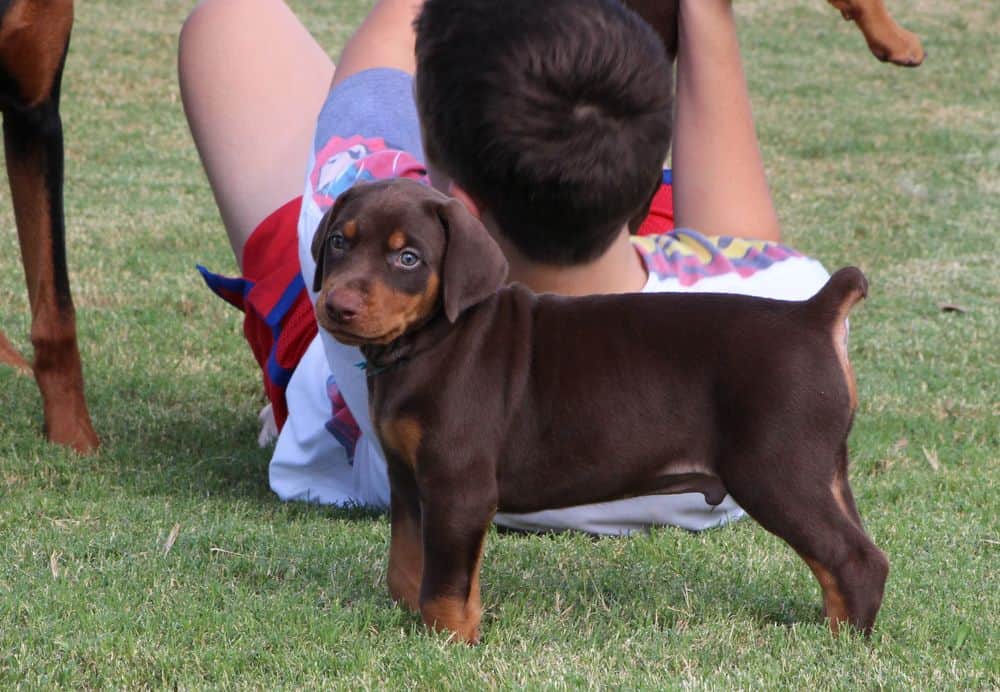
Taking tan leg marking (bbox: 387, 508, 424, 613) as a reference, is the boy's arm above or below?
above

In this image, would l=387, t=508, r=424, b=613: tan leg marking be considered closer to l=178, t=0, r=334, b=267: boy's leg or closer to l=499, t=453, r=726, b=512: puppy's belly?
l=499, t=453, r=726, b=512: puppy's belly

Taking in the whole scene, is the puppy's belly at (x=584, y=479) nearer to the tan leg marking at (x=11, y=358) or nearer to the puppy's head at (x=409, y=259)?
the puppy's head at (x=409, y=259)

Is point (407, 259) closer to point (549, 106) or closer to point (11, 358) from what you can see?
point (549, 106)

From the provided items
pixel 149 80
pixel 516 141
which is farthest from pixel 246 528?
pixel 149 80

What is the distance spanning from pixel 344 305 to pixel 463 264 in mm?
222

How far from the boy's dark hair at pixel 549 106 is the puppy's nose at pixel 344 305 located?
0.45 meters

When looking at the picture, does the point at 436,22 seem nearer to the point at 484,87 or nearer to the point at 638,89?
the point at 484,87

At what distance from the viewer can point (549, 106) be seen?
263 cm

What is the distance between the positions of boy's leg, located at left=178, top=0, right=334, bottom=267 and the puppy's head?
5.56 feet

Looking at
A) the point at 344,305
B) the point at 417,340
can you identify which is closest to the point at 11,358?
the point at 417,340

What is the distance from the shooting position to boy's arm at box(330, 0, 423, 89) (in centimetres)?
378

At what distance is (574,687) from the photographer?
8.06 ft

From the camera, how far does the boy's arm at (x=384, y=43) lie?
3783mm

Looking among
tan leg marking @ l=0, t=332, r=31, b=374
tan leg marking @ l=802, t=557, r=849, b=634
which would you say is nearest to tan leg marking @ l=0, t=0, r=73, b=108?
tan leg marking @ l=0, t=332, r=31, b=374
